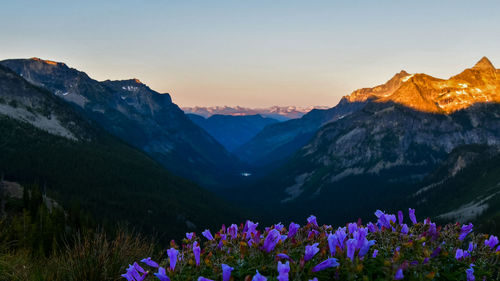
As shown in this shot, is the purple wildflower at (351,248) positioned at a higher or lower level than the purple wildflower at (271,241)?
higher

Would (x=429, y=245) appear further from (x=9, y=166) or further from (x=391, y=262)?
(x=9, y=166)

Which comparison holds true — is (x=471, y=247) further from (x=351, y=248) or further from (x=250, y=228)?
(x=250, y=228)

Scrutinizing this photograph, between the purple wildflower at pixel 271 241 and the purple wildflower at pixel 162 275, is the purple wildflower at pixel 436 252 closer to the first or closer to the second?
the purple wildflower at pixel 271 241

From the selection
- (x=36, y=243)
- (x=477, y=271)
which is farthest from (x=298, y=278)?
(x=36, y=243)

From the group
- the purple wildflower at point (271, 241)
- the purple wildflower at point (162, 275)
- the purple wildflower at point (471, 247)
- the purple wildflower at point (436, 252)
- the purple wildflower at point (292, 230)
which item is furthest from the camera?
the purple wildflower at point (471, 247)

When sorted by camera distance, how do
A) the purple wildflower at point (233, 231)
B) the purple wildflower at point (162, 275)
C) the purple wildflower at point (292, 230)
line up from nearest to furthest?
the purple wildflower at point (162, 275) < the purple wildflower at point (292, 230) < the purple wildflower at point (233, 231)

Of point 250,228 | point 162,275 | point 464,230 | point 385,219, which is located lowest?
point 162,275

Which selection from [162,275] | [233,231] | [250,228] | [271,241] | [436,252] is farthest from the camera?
A: [233,231]

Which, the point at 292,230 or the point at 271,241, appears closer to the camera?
the point at 271,241

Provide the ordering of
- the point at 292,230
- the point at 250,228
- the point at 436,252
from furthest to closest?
1. the point at 250,228
2. the point at 292,230
3. the point at 436,252

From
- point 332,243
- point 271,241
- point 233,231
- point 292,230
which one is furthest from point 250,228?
point 332,243

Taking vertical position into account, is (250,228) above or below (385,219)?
below

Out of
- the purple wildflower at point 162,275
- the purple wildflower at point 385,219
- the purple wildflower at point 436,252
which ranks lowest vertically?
the purple wildflower at point 162,275

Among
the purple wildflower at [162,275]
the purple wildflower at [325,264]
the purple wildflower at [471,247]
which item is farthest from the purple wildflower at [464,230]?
the purple wildflower at [162,275]
